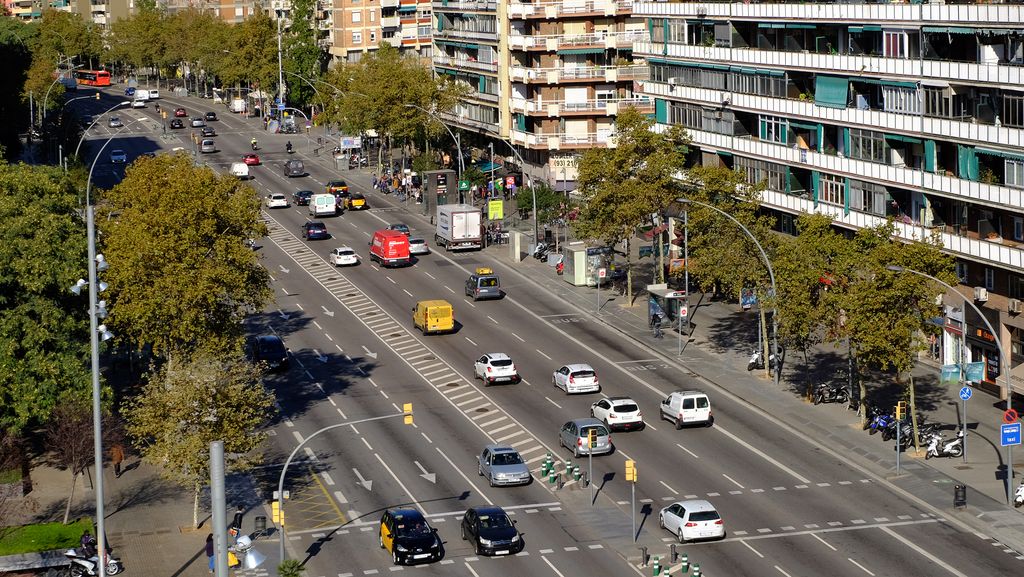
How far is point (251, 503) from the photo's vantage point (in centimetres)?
6850

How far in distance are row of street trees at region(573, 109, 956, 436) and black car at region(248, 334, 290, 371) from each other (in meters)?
22.3

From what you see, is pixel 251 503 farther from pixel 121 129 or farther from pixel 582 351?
pixel 121 129

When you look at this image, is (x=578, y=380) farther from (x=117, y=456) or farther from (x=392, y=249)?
(x=392, y=249)

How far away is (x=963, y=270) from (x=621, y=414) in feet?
71.0

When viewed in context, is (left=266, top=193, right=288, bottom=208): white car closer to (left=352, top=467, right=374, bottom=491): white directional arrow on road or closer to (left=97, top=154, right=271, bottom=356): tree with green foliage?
(left=97, top=154, right=271, bottom=356): tree with green foliage

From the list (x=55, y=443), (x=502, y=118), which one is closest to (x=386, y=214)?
(x=502, y=118)

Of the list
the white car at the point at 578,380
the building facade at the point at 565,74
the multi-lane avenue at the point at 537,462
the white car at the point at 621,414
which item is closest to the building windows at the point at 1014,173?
the multi-lane avenue at the point at 537,462

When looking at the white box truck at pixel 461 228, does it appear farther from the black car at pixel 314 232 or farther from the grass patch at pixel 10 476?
the grass patch at pixel 10 476

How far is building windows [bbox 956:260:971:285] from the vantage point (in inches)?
3307

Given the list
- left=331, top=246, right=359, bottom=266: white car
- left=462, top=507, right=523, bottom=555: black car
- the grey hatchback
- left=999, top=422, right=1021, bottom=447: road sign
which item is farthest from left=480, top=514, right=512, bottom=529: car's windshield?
left=331, top=246, right=359, bottom=266: white car

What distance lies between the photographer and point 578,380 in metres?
83.6

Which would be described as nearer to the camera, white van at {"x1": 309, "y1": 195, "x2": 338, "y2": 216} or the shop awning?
the shop awning

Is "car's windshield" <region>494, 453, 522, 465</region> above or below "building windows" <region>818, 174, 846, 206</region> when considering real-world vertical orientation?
below

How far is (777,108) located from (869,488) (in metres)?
37.5
